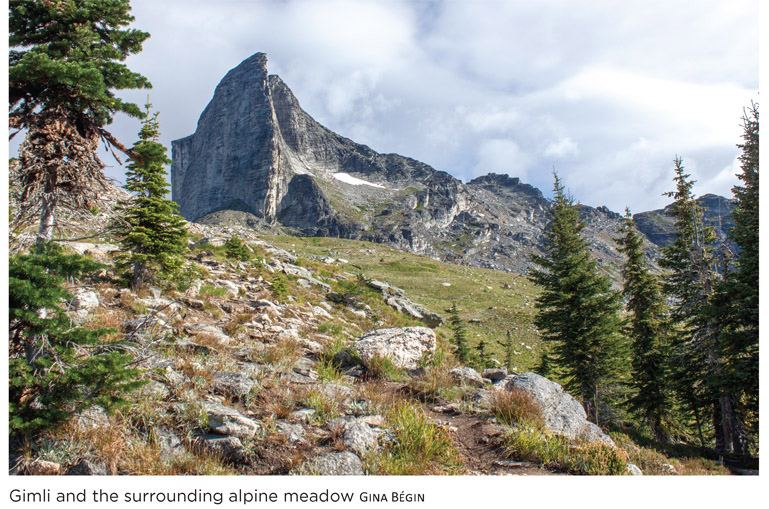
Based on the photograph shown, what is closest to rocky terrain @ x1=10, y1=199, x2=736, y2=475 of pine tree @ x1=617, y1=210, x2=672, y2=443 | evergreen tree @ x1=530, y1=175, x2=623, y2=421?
evergreen tree @ x1=530, y1=175, x2=623, y2=421

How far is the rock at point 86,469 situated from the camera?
167 inches

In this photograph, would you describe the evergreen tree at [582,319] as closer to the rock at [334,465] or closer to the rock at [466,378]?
the rock at [466,378]

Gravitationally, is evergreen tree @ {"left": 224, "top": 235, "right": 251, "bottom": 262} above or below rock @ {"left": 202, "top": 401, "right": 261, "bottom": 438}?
above

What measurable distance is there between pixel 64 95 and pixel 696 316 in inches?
836

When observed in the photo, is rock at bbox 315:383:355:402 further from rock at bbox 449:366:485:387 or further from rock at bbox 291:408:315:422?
rock at bbox 449:366:485:387

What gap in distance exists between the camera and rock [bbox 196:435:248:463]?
477 cm

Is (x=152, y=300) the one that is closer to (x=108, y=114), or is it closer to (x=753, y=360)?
(x=108, y=114)

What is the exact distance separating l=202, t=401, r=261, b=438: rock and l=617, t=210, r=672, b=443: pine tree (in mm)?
Result: 18446

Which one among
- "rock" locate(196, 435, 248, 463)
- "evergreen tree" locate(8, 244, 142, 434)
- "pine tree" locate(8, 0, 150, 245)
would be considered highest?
"pine tree" locate(8, 0, 150, 245)

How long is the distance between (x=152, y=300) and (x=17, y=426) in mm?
7996

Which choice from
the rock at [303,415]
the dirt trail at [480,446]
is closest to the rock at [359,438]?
the rock at [303,415]

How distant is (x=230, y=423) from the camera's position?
515 cm

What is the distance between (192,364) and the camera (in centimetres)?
685

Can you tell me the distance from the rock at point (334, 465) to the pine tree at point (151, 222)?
1064 centimetres
